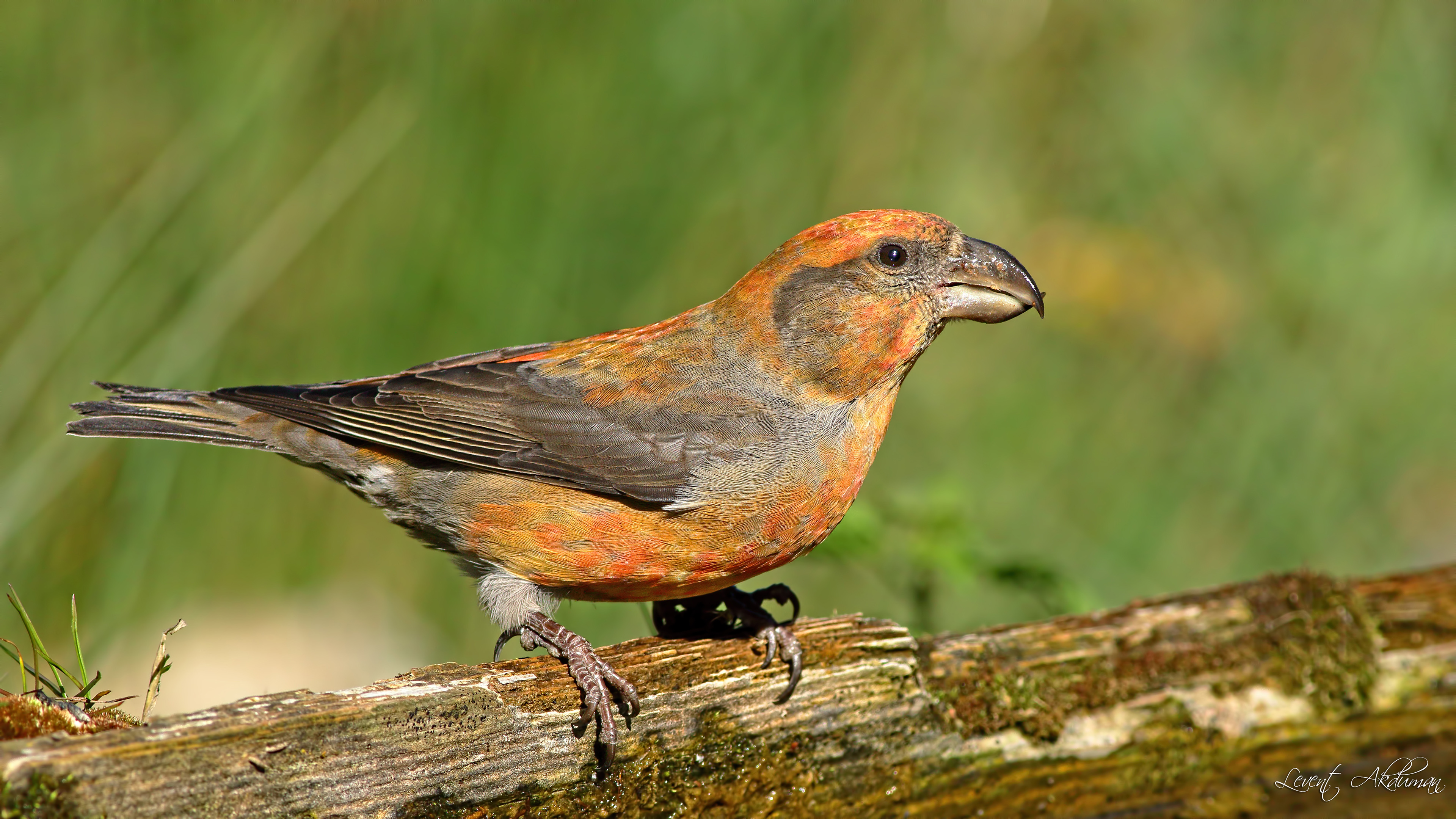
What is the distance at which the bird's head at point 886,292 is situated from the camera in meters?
3.67

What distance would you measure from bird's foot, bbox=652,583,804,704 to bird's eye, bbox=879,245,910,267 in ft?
3.69

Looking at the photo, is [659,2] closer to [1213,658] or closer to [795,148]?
[795,148]

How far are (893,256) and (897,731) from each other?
1.43 m

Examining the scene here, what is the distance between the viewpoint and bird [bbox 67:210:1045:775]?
3555 mm

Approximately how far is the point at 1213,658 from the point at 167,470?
13.2 feet

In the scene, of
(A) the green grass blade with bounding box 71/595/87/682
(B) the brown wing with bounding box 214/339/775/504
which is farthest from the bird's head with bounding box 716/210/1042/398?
(A) the green grass blade with bounding box 71/595/87/682

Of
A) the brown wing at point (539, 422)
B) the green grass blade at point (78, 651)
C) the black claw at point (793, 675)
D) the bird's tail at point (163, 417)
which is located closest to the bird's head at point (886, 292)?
the brown wing at point (539, 422)

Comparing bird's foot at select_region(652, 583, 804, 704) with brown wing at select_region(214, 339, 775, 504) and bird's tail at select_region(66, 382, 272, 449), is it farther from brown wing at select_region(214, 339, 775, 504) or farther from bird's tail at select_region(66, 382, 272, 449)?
bird's tail at select_region(66, 382, 272, 449)

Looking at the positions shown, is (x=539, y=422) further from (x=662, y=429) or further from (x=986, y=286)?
(x=986, y=286)

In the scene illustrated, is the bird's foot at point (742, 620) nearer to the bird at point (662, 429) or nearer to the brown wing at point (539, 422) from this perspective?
the bird at point (662, 429)

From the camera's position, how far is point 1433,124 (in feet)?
22.5

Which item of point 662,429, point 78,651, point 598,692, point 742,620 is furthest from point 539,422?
point 78,651

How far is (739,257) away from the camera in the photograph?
623 centimetres

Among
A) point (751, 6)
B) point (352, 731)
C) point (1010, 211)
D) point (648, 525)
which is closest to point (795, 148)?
point (751, 6)
